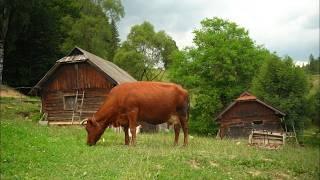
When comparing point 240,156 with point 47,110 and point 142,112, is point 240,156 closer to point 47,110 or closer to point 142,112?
point 142,112

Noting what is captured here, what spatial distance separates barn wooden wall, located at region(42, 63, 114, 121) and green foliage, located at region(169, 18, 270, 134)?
18.3 meters

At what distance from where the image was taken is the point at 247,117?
43.8 meters

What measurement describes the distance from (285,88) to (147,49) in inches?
1029

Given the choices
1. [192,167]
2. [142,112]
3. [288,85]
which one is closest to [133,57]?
[288,85]

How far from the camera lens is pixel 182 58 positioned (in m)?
55.8

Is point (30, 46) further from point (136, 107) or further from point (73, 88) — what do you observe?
point (136, 107)

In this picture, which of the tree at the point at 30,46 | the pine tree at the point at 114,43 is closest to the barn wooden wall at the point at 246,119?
the tree at the point at 30,46

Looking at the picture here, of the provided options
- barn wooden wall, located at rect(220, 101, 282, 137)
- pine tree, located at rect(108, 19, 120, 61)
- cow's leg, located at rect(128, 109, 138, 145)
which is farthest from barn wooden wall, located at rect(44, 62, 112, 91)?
pine tree, located at rect(108, 19, 120, 61)

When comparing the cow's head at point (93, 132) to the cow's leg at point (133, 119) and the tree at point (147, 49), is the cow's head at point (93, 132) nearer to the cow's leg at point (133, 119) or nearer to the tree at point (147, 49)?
the cow's leg at point (133, 119)

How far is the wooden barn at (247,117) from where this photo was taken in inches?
1665

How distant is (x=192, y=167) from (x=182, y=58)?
41.2m

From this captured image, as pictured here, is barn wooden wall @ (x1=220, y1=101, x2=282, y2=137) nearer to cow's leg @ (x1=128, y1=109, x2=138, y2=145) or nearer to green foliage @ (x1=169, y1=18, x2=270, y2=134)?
green foliage @ (x1=169, y1=18, x2=270, y2=134)

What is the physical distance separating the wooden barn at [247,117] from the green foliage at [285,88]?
5.40 ft

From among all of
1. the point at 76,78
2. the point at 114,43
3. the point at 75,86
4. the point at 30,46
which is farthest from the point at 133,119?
the point at 114,43
